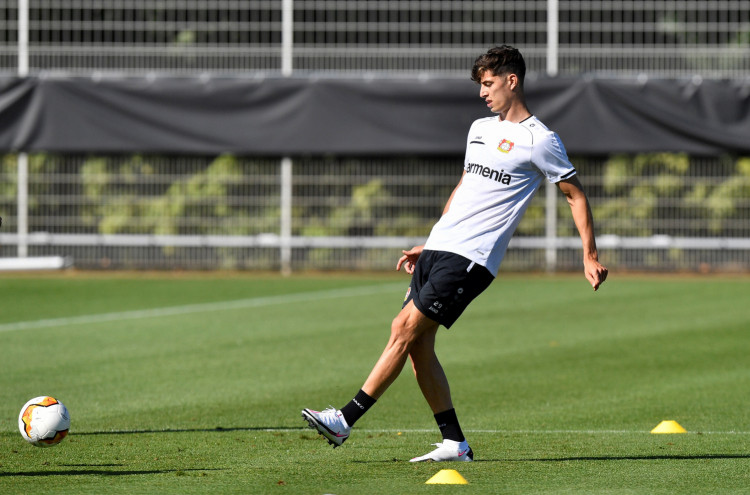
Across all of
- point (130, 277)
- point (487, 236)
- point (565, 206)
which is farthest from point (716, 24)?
point (487, 236)

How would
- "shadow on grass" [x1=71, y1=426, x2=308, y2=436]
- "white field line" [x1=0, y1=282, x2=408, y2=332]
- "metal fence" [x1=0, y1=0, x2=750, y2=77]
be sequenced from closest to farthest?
"shadow on grass" [x1=71, y1=426, x2=308, y2=436], "white field line" [x1=0, y1=282, x2=408, y2=332], "metal fence" [x1=0, y1=0, x2=750, y2=77]

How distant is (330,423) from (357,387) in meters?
3.33

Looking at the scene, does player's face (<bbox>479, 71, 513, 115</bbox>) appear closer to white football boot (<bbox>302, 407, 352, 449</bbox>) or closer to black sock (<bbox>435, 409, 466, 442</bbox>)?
black sock (<bbox>435, 409, 466, 442</bbox>)

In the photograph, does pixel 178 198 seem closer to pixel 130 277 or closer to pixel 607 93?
pixel 130 277

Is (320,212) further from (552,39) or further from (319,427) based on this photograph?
(319,427)

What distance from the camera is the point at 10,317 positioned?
14.1m

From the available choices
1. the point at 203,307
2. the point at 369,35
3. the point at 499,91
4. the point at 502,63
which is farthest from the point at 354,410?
the point at 369,35

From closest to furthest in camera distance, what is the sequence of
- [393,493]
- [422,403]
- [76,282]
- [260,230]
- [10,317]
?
1. [393,493]
2. [422,403]
3. [10,317]
4. [76,282]
5. [260,230]

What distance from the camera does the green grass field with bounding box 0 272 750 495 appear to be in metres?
5.90

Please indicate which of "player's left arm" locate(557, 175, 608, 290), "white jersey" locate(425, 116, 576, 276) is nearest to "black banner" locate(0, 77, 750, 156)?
"white jersey" locate(425, 116, 576, 276)

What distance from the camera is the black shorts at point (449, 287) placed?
6125mm

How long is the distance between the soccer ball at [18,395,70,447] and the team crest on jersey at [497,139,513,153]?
8.33 feet

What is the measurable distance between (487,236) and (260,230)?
45.5 feet

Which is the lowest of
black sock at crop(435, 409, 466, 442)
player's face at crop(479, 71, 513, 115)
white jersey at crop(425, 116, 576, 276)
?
black sock at crop(435, 409, 466, 442)
